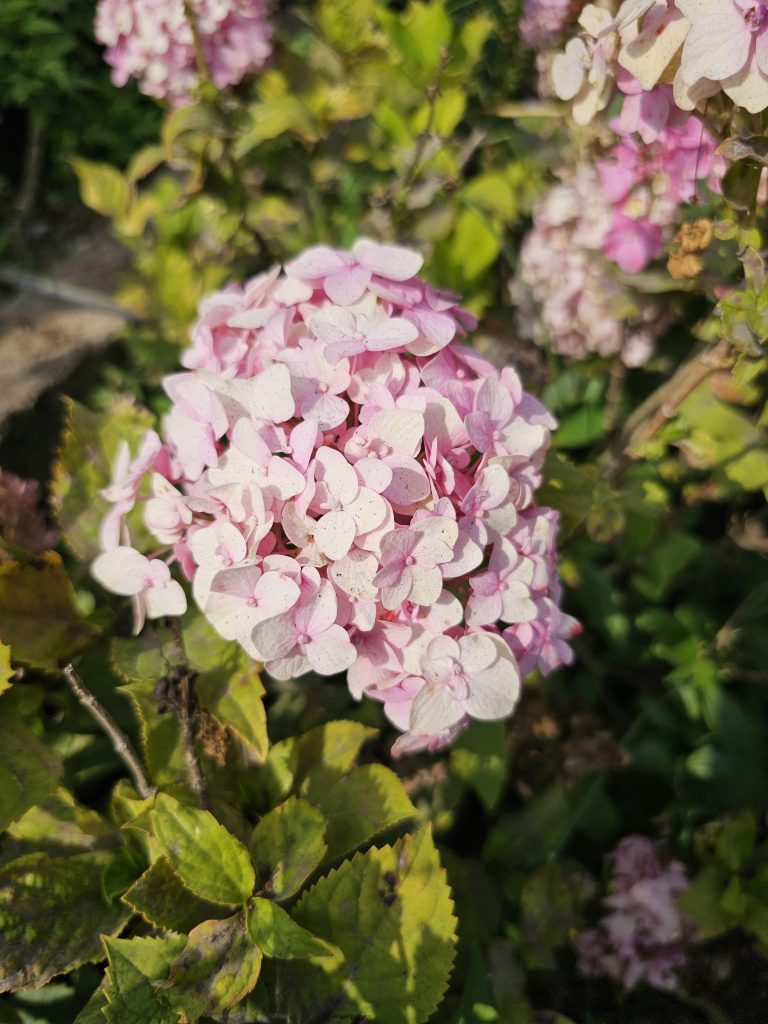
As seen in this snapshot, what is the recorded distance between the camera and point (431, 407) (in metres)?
0.85

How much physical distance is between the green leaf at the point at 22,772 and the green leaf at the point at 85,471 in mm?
279

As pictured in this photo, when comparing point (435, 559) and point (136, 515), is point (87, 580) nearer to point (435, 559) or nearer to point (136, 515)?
point (136, 515)

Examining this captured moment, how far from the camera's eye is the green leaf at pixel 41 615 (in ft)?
3.37

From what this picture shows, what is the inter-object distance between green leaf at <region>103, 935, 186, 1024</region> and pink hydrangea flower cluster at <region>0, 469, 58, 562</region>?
0.54 metres

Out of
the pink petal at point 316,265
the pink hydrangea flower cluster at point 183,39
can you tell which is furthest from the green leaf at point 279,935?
the pink hydrangea flower cluster at point 183,39

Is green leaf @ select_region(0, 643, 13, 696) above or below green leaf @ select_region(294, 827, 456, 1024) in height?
above

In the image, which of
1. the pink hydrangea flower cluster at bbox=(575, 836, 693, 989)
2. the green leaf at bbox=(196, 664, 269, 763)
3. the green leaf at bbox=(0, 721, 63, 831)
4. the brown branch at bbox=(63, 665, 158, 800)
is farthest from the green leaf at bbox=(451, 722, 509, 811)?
the green leaf at bbox=(0, 721, 63, 831)

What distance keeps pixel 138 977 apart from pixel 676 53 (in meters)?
1.03

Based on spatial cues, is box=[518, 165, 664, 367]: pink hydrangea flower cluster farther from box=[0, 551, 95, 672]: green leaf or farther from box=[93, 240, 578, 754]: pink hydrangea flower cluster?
box=[0, 551, 95, 672]: green leaf

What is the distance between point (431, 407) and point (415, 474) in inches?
3.2

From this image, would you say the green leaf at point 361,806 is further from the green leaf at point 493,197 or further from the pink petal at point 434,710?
the green leaf at point 493,197

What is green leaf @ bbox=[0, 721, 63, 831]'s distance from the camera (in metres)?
0.89

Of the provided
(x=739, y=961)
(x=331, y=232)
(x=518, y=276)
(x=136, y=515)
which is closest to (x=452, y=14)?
(x=331, y=232)

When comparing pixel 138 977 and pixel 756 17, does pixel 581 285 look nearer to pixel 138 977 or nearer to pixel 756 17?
pixel 756 17
